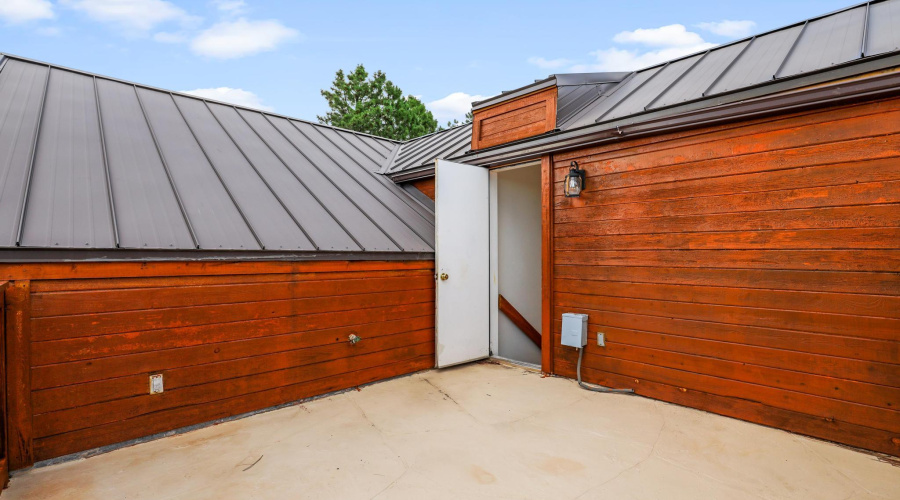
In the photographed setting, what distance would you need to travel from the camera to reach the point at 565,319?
150 inches

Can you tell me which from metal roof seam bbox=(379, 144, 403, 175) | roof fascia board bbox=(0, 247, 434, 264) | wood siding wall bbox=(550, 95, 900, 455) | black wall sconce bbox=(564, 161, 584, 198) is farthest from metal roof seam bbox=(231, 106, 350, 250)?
wood siding wall bbox=(550, 95, 900, 455)

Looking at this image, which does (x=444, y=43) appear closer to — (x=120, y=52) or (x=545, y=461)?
(x=120, y=52)

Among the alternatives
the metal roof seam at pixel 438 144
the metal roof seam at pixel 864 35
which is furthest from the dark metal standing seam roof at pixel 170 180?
the metal roof seam at pixel 864 35

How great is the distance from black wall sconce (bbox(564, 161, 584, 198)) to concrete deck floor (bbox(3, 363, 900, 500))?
6.09 ft

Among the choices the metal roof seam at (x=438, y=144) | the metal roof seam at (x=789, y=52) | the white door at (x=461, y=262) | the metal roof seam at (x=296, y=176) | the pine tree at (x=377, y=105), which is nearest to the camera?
the metal roof seam at (x=789, y=52)

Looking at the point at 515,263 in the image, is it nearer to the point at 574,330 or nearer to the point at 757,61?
the point at 574,330

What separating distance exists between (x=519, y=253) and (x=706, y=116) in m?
2.77

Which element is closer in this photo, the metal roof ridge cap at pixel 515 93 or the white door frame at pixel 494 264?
the metal roof ridge cap at pixel 515 93

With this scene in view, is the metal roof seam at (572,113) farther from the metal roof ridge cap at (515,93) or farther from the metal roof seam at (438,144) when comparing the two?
the metal roof seam at (438,144)

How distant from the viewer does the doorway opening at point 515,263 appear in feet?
15.8

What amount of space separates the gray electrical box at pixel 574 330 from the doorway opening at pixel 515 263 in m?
1.13

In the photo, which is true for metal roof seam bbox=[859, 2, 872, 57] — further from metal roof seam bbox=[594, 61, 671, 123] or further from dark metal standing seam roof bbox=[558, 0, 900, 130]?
metal roof seam bbox=[594, 61, 671, 123]

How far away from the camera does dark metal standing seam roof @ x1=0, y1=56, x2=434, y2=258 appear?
106 inches

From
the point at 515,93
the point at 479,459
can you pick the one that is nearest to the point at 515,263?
the point at 515,93
